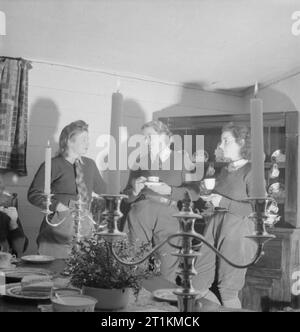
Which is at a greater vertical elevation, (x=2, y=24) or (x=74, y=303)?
(x=2, y=24)

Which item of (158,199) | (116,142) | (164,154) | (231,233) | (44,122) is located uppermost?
(44,122)

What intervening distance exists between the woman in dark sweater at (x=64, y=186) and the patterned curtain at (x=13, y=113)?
23 centimetres

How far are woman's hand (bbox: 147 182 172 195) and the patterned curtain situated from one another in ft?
3.29

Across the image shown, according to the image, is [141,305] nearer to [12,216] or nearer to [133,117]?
[12,216]

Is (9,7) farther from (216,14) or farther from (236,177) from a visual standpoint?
(236,177)

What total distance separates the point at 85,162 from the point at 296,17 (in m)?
1.83

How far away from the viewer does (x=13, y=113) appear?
3180 mm

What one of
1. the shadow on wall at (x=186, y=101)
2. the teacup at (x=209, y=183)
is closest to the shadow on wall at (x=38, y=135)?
the shadow on wall at (x=186, y=101)

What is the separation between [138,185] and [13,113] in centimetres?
112

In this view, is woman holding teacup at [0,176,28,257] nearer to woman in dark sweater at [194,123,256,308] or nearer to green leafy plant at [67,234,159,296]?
woman in dark sweater at [194,123,256,308]

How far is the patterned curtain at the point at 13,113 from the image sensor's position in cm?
313

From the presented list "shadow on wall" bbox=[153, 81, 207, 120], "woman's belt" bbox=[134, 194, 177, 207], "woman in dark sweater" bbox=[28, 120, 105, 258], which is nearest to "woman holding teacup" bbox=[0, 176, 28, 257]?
"woman in dark sweater" bbox=[28, 120, 105, 258]

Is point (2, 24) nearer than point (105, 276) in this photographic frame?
No

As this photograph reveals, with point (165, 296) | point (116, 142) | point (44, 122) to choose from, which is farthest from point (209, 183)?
point (116, 142)
